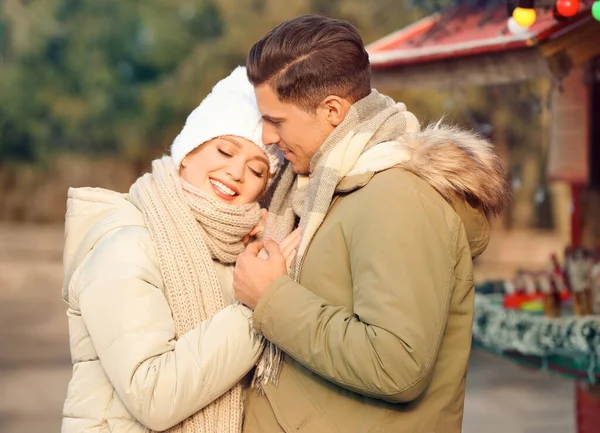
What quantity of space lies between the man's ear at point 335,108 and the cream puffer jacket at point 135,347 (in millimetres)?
574

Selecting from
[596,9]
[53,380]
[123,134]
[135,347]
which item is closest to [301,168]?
[135,347]

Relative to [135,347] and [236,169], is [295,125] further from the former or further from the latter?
[135,347]

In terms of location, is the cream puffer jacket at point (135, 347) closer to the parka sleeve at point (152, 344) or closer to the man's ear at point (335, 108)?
the parka sleeve at point (152, 344)

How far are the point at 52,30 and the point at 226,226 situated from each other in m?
19.3

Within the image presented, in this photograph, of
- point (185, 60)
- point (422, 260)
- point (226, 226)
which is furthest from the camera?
point (185, 60)

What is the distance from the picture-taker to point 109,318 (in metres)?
2.43

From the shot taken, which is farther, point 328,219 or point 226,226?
point 226,226

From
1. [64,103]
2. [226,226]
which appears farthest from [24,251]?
[226,226]

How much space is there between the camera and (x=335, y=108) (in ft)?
8.04

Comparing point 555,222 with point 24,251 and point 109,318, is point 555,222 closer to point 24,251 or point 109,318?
point 24,251

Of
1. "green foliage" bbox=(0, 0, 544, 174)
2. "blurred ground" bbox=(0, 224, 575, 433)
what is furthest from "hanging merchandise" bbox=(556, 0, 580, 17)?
"green foliage" bbox=(0, 0, 544, 174)

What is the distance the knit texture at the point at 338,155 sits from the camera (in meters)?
2.41

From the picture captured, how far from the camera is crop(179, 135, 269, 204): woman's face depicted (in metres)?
2.79

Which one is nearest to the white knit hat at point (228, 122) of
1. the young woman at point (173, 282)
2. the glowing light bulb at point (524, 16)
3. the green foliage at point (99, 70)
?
the young woman at point (173, 282)
